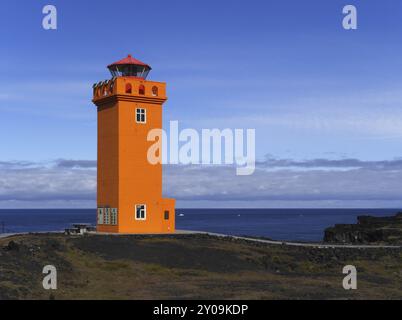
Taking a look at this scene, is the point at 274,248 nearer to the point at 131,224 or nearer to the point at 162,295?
the point at 131,224

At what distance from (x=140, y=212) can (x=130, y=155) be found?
14.1 feet

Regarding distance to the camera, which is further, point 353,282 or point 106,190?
point 106,190

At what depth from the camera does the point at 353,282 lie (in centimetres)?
3120

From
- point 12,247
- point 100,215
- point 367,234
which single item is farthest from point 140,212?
point 367,234

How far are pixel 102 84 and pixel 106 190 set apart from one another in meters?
8.20

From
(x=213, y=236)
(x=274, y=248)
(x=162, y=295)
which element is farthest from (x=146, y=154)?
(x=162, y=295)

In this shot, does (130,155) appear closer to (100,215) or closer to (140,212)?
(140,212)

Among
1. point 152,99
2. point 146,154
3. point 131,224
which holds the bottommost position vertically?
point 131,224

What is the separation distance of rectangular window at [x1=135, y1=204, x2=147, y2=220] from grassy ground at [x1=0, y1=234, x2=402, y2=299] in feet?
11.9

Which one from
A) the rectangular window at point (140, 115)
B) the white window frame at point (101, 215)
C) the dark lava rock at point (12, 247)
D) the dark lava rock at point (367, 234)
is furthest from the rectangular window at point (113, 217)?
the dark lava rock at point (367, 234)

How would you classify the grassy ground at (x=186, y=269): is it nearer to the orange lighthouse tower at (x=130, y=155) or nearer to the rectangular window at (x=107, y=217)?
the orange lighthouse tower at (x=130, y=155)

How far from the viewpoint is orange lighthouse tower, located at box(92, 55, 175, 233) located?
139ft

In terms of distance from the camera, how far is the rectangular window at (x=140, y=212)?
42.9 metres

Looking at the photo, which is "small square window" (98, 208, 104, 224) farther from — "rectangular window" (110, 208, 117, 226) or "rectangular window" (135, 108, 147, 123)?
"rectangular window" (135, 108, 147, 123)
